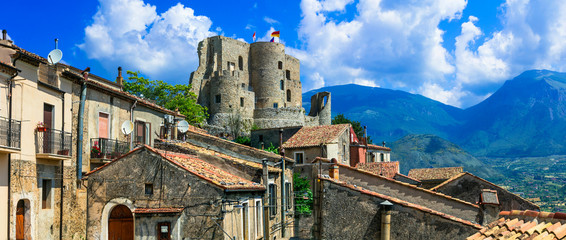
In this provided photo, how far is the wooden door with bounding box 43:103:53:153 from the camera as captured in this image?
19875 millimetres

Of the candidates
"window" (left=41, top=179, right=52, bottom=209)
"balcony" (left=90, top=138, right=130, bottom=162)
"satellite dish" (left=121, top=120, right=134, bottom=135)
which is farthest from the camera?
"satellite dish" (left=121, top=120, right=134, bottom=135)

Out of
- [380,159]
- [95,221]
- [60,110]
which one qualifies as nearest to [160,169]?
[95,221]

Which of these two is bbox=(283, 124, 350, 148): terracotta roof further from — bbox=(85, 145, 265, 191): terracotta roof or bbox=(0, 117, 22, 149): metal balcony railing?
bbox=(0, 117, 22, 149): metal balcony railing

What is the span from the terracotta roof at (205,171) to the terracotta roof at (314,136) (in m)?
20.4

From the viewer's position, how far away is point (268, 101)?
309 feet

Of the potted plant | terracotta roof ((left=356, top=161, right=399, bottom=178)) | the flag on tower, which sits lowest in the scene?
terracotta roof ((left=356, top=161, right=399, bottom=178))

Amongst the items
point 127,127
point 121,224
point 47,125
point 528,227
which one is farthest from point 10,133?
point 528,227

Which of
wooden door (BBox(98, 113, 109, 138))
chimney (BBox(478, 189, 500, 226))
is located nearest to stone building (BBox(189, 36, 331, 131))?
wooden door (BBox(98, 113, 109, 138))

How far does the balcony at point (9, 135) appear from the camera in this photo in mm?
17250

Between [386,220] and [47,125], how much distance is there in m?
13.2

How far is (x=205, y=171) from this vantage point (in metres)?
21.8

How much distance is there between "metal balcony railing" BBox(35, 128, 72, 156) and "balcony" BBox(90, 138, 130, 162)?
1767 millimetres

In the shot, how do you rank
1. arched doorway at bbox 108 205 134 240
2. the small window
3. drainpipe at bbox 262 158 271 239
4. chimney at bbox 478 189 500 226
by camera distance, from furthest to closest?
1. drainpipe at bbox 262 158 271 239
2. arched doorway at bbox 108 205 134 240
3. the small window
4. chimney at bbox 478 189 500 226

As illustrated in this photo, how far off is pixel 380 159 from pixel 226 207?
42.8 m
